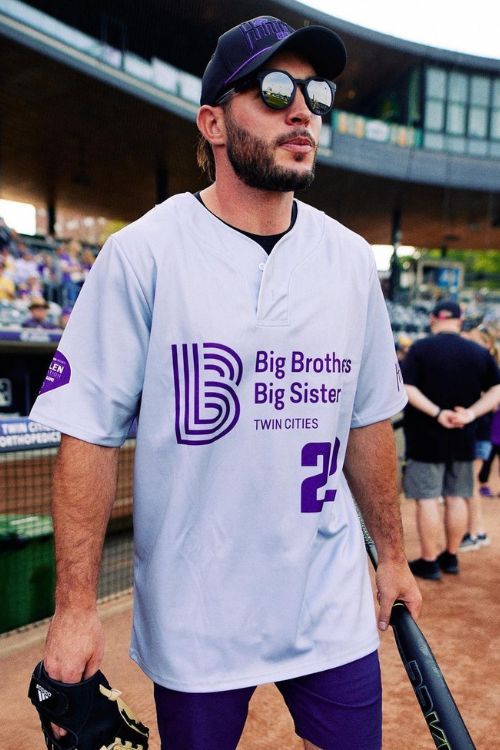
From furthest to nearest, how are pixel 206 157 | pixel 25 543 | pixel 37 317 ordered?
pixel 37 317 < pixel 25 543 < pixel 206 157

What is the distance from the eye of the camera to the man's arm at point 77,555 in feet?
4.58

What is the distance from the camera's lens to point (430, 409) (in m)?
5.05

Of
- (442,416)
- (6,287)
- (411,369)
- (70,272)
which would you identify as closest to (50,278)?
(70,272)

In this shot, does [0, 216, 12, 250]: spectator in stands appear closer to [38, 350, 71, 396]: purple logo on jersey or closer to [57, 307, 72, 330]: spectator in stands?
[57, 307, 72, 330]: spectator in stands

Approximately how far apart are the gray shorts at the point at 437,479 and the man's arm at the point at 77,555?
405 centimetres

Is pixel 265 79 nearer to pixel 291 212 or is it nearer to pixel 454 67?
pixel 291 212

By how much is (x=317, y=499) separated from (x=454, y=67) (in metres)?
29.7

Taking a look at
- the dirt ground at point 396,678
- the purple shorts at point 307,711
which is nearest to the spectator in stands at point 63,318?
the dirt ground at point 396,678

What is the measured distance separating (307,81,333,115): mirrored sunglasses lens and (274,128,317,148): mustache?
7 centimetres

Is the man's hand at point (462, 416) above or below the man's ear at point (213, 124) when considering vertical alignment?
below

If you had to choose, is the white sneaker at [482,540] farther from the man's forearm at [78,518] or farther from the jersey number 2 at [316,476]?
the man's forearm at [78,518]

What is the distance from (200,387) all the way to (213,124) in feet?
2.22

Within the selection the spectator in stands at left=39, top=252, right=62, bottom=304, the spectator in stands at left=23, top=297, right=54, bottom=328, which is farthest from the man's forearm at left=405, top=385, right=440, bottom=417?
the spectator in stands at left=39, top=252, right=62, bottom=304

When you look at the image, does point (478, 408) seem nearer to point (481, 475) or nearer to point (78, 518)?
point (481, 475)
